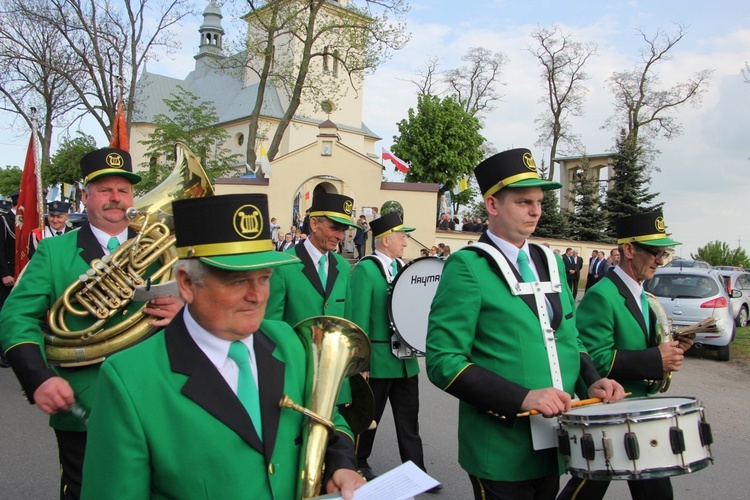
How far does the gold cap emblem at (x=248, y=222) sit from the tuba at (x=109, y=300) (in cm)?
127

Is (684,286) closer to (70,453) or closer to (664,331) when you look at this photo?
(664,331)

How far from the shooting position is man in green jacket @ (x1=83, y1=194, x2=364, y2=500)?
1.84 meters

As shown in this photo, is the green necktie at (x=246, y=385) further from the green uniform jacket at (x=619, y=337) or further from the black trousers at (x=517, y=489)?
the green uniform jacket at (x=619, y=337)

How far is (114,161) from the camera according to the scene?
3.59 metres

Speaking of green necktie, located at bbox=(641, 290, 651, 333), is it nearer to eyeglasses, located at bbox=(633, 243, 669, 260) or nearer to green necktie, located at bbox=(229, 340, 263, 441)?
eyeglasses, located at bbox=(633, 243, 669, 260)

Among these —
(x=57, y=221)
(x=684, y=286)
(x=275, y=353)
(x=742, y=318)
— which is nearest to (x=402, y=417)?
(x=275, y=353)

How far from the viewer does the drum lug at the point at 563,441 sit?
2.63m

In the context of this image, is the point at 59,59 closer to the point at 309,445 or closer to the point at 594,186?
Answer: the point at 594,186

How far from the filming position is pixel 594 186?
119 ft

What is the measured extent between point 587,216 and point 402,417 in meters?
33.1

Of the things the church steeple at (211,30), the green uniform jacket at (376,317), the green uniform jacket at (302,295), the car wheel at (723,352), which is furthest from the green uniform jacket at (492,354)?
the church steeple at (211,30)

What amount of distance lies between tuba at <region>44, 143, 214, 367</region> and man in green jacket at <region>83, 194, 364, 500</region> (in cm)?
124

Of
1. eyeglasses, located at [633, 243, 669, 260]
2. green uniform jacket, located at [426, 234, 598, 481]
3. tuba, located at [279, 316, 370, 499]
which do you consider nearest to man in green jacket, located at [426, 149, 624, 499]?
green uniform jacket, located at [426, 234, 598, 481]

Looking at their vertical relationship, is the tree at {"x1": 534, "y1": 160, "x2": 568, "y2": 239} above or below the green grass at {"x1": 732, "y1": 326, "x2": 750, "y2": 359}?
above
